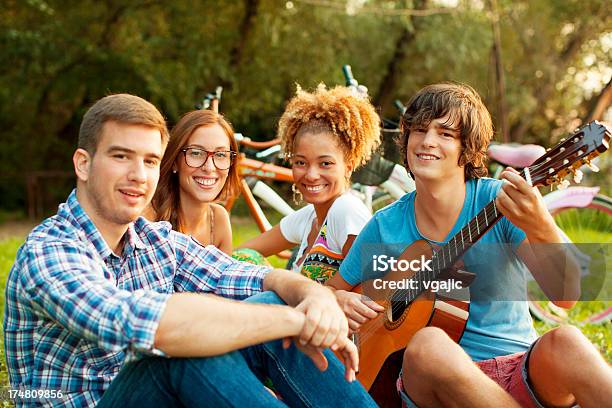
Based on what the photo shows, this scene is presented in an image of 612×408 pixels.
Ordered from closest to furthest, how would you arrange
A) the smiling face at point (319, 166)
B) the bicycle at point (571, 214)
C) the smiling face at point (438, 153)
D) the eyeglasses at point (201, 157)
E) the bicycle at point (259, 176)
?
the smiling face at point (438, 153) < the smiling face at point (319, 166) < the eyeglasses at point (201, 157) < the bicycle at point (571, 214) < the bicycle at point (259, 176)

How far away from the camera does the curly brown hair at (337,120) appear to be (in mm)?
3076

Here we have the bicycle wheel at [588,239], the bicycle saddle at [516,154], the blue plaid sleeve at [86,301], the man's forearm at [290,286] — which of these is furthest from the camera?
the bicycle wheel at [588,239]

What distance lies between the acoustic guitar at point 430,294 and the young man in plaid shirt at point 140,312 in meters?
0.50

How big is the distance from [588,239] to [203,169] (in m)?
2.63

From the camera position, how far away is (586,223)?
4.41 metres

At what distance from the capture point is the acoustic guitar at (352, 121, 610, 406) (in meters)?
2.05

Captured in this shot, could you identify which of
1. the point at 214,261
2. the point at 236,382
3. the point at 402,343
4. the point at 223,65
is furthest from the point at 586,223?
the point at 223,65

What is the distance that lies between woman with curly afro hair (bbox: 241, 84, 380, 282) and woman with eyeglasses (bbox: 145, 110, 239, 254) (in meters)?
0.30

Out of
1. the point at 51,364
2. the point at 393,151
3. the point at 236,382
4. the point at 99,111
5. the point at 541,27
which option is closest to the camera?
the point at 236,382

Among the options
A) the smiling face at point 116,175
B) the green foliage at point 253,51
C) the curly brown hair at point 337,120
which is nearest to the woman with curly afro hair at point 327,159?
the curly brown hair at point 337,120

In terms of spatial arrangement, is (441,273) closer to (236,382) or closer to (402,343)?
(402,343)

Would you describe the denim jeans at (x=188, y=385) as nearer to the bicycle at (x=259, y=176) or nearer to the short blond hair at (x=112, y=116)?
the short blond hair at (x=112, y=116)

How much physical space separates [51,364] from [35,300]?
7.9 inches

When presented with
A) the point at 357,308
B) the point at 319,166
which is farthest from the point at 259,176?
the point at 357,308
